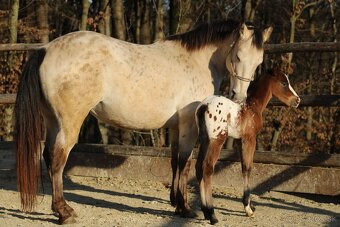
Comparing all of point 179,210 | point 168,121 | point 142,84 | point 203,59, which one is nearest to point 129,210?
point 179,210

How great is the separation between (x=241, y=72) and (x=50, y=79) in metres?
1.73

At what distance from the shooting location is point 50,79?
461 centimetres

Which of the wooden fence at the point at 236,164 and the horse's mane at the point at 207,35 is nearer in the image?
the horse's mane at the point at 207,35

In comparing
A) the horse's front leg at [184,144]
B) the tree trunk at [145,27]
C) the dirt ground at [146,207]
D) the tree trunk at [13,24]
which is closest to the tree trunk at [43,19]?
the tree trunk at [145,27]

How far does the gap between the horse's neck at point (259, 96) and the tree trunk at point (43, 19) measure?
8.54 meters

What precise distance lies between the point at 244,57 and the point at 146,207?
5.96 ft

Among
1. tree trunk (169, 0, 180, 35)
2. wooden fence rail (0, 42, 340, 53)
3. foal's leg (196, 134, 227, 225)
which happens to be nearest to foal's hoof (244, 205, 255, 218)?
foal's leg (196, 134, 227, 225)

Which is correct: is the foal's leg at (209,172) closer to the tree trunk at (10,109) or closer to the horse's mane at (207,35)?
the horse's mane at (207,35)

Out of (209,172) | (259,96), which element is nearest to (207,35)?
(259,96)

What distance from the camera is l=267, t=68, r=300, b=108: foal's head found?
5.10 metres

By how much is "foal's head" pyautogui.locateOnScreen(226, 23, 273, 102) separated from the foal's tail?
68.9 inches

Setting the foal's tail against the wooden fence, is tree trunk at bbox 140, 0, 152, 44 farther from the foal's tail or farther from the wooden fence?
the foal's tail

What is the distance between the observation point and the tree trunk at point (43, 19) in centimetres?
1274

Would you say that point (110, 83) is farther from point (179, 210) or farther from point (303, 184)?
point (303, 184)
